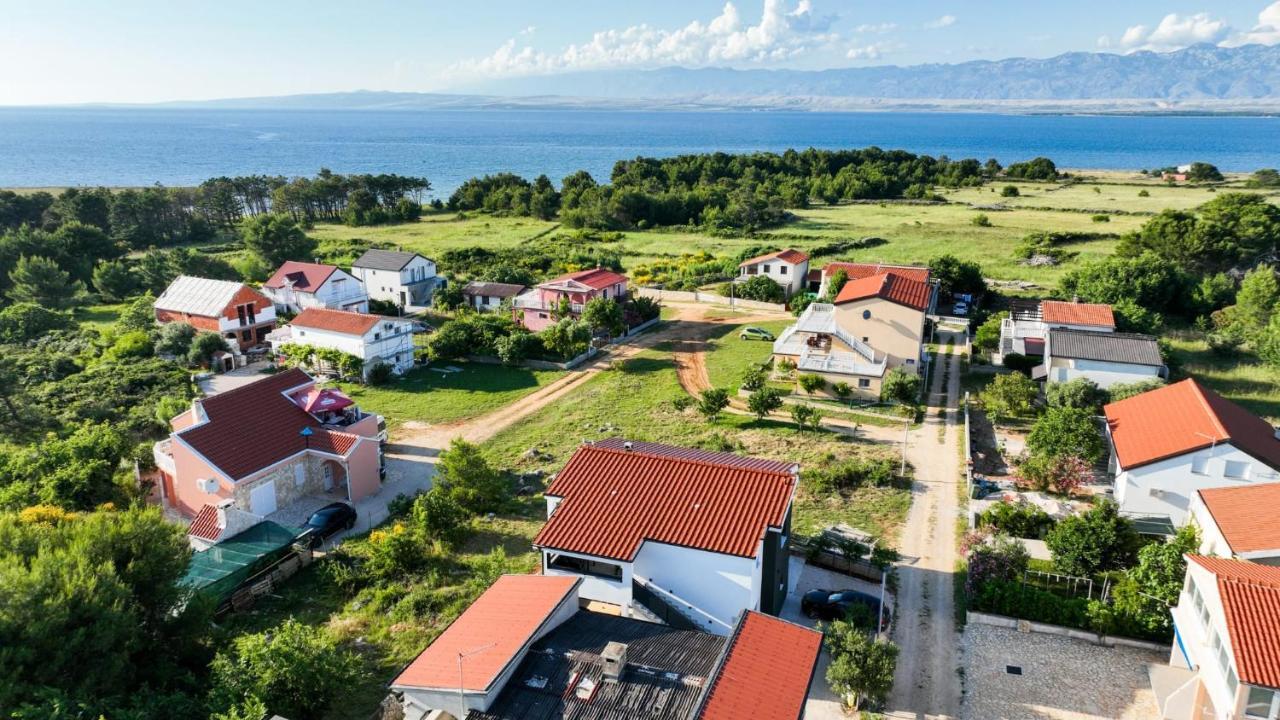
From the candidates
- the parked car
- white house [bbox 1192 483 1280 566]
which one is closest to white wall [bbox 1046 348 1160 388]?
white house [bbox 1192 483 1280 566]

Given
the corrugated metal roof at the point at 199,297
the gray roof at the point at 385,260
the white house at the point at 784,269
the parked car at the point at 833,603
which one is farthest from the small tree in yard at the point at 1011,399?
the corrugated metal roof at the point at 199,297

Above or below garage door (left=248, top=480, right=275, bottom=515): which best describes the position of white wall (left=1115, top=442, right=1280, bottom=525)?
above

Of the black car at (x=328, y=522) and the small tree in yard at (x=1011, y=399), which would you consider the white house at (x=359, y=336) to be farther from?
the small tree in yard at (x=1011, y=399)

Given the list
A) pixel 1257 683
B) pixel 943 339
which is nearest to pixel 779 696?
pixel 1257 683

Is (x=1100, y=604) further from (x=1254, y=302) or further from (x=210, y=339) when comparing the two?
(x=210, y=339)

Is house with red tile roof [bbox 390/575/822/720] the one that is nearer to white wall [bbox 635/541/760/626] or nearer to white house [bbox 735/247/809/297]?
white wall [bbox 635/541/760/626]

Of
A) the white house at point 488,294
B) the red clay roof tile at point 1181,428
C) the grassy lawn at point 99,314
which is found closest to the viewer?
the red clay roof tile at point 1181,428
